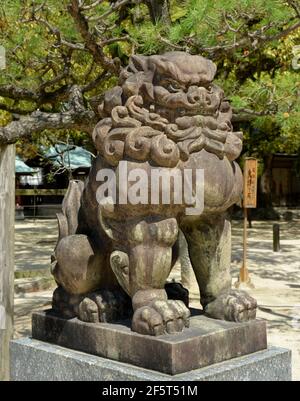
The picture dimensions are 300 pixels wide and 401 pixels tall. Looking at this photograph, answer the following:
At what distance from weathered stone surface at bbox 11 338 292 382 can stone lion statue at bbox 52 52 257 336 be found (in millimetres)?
193

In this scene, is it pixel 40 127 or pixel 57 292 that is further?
pixel 40 127

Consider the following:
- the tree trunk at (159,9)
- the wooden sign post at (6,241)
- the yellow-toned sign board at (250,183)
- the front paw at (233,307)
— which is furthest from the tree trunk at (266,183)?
the front paw at (233,307)

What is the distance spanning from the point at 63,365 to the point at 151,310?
581mm

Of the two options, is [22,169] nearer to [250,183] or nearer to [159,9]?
[250,183]

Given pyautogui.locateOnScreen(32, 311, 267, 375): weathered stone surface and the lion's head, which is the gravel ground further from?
the lion's head

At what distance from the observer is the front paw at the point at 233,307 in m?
2.89

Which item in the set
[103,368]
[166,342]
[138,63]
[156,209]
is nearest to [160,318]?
[166,342]

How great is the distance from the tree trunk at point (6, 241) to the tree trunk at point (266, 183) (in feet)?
51.4

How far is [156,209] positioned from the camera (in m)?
2.72

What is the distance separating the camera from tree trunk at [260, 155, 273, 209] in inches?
777

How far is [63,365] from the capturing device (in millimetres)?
2906

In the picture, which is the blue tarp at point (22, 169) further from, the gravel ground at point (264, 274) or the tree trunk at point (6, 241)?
the tree trunk at point (6, 241)

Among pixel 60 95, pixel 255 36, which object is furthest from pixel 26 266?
pixel 255 36

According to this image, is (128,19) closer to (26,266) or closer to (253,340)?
(26,266)
